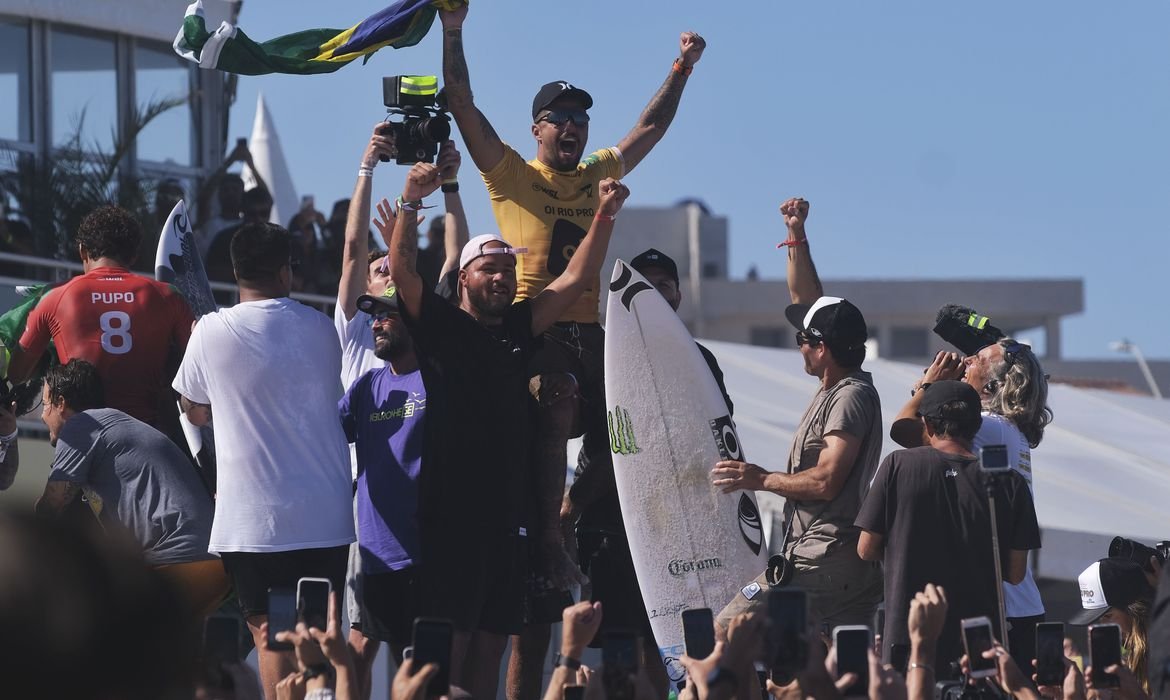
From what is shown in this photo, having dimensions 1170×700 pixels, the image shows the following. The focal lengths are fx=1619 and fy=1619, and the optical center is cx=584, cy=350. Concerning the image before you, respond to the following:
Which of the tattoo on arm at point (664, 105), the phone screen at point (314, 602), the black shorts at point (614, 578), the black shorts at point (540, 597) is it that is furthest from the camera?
the tattoo on arm at point (664, 105)

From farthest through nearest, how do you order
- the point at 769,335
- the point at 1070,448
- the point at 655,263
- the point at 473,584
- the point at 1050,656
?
the point at 769,335
the point at 1070,448
the point at 655,263
the point at 473,584
the point at 1050,656

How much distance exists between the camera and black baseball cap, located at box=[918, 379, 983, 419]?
5242 millimetres

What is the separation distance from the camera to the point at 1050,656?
410cm

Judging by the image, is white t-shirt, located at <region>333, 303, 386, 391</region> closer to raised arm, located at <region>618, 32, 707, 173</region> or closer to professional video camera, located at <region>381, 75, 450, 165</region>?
professional video camera, located at <region>381, 75, 450, 165</region>

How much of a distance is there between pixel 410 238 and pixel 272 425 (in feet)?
2.42

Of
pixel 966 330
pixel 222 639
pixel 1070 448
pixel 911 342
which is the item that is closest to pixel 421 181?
pixel 222 639

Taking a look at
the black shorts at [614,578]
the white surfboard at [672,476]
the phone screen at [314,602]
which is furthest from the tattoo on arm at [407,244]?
the black shorts at [614,578]

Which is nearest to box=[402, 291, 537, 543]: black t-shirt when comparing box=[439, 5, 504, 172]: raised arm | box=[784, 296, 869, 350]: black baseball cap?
box=[439, 5, 504, 172]: raised arm

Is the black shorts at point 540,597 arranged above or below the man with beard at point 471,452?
below

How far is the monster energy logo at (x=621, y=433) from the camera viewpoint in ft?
19.8

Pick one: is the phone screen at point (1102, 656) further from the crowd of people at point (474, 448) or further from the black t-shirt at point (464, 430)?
the black t-shirt at point (464, 430)

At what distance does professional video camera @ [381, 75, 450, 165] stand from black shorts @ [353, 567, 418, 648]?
139 cm

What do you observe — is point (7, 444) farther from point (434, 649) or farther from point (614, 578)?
point (434, 649)

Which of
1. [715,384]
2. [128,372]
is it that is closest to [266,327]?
[128,372]
